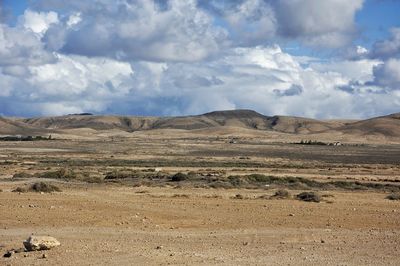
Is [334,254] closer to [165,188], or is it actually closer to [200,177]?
[165,188]

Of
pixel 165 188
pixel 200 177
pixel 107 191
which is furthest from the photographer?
pixel 200 177

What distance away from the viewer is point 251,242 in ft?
60.5

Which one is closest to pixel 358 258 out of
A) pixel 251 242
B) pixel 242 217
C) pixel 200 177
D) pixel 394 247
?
pixel 394 247

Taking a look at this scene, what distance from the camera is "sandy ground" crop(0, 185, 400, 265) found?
52.3 ft

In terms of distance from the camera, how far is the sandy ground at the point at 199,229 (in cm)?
1595

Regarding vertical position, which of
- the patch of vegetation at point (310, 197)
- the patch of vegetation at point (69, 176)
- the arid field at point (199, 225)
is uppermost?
the patch of vegetation at point (69, 176)

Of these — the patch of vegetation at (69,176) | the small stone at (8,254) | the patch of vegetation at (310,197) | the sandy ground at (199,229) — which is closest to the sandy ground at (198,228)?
the sandy ground at (199,229)

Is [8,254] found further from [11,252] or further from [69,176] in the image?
[69,176]

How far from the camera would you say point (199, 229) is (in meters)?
21.2

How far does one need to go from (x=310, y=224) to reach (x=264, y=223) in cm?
151

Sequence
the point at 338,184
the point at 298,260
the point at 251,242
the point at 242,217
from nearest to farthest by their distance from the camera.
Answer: the point at 298,260, the point at 251,242, the point at 242,217, the point at 338,184

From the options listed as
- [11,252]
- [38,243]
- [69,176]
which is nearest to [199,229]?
[38,243]

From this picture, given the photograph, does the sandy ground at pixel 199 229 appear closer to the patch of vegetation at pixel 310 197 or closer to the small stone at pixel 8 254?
the small stone at pixel 8 254

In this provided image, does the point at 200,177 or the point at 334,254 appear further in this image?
the point at 200,177
